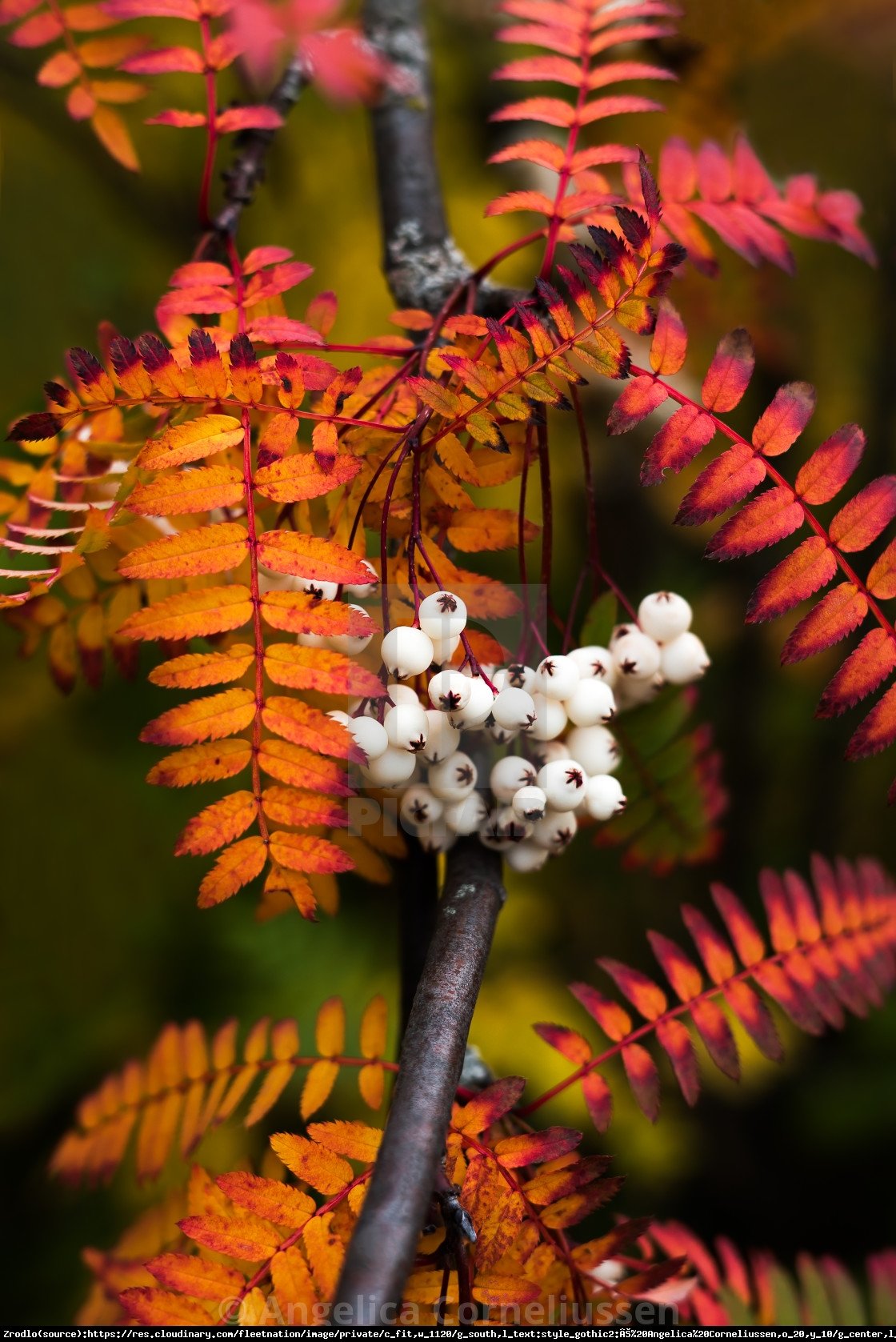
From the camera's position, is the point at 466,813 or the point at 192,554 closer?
the point at 192,554

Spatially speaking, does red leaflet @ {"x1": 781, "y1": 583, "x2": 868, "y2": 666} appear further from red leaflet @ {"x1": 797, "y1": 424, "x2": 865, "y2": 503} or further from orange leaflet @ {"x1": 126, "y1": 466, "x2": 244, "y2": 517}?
orange leaflet @ {"x1": 126, "y1": 466, "x2": 244, "y2": 517}

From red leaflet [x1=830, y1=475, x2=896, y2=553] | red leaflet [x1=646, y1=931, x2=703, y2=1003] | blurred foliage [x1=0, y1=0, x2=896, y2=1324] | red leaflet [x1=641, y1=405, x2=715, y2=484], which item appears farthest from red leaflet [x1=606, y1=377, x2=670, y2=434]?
blurred foliage [x1=0, y1=0, x2=896, y2=1324]

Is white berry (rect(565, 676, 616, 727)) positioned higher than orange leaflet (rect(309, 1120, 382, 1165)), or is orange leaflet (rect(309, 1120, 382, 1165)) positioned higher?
white berry (rect(565, 676, 616, 727))

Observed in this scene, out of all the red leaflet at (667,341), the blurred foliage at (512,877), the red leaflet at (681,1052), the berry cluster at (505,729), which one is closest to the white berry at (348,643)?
the berry cluster at (505,729)

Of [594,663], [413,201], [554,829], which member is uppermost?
[413,201]

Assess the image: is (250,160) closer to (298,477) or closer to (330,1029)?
(298,477)

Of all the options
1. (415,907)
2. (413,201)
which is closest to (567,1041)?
(415,907)
